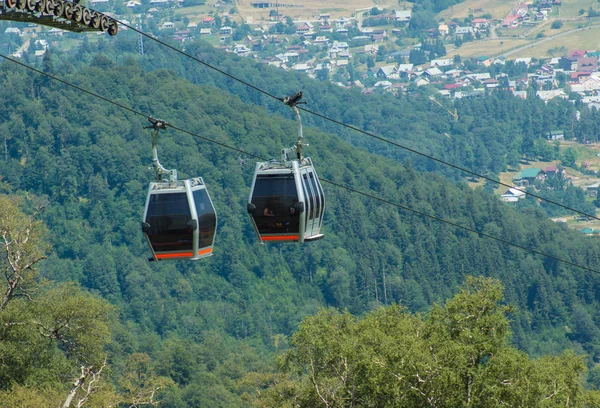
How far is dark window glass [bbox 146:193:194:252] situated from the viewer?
32219mm

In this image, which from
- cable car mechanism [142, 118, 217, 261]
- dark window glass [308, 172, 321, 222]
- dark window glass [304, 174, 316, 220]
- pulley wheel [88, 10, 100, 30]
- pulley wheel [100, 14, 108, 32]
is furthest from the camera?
dark window glass [308, 172, 321, 222]

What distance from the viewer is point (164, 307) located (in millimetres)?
165625

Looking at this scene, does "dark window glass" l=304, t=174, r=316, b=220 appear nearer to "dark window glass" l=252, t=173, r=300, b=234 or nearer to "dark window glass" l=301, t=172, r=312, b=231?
"dark window glass" l=301, t=172, r=312, b=231

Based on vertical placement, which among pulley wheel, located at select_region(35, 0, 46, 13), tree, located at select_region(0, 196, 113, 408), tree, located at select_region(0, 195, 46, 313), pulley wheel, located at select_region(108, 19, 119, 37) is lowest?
tree, located at select_region(0, 196, 113, 408)

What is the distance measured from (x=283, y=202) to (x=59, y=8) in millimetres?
8017

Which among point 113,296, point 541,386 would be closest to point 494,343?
point 541,386

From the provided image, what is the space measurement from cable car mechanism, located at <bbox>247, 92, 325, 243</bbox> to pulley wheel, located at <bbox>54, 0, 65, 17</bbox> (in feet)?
24.5

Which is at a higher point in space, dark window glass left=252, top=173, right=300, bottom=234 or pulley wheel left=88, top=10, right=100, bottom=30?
pulley wheel left=88, top=10, right=100, bottom=30

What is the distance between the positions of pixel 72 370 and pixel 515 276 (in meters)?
135

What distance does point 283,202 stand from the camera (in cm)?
3297

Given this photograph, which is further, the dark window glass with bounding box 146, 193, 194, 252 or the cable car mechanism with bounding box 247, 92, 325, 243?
the cable car mechanism with bounding box 247, 92, 325, 243

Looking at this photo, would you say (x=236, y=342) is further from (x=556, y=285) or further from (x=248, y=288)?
(x=556, y=285)

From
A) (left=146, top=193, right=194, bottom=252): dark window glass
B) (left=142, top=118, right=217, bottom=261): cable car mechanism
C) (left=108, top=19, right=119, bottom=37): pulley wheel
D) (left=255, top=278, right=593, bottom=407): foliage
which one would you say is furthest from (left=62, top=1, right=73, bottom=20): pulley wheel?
(left=255, top=278, right=593, bottom=407): foliage

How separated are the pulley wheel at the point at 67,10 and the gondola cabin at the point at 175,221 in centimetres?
613
